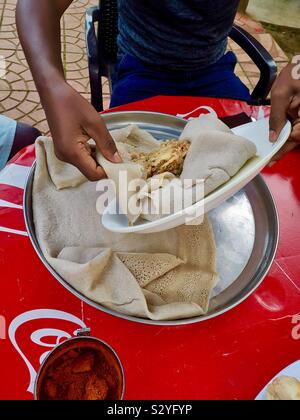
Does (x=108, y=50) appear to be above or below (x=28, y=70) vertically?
above

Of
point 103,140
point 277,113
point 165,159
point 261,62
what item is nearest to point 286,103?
point 277,113

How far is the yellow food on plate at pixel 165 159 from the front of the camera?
0.77 m

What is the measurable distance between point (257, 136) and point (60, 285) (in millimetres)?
494

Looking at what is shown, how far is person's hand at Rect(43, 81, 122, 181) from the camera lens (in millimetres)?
674

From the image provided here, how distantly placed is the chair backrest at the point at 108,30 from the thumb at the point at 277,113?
32.6 inches

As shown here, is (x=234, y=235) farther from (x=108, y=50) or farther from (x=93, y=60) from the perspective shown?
(x=108, y=50)

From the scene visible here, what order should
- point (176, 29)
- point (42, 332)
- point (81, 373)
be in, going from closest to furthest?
1. point (81, 373)
2. point (42, 332)
3. point (176, 29)

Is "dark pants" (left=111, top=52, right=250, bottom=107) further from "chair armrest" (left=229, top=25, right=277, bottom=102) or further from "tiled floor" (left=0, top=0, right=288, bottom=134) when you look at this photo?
"tiled floor" (left=0, top=0, right=288, bottom=134)

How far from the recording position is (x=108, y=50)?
1.48 m

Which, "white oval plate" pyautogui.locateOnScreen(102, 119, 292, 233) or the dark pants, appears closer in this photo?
"white oval plate" pyautogui.locateOnScreen(102, 119, 292, 233)

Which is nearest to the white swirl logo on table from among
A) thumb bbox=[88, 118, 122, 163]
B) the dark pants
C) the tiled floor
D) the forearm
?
thumb bbox=[88, 118, 122, 163]

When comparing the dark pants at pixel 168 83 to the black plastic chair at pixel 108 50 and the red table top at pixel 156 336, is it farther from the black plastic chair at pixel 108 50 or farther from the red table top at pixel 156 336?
the red table top at pixel 156 336

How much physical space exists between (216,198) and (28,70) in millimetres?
2069

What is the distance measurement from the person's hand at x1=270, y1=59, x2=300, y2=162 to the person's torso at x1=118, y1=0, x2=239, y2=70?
0.36m
